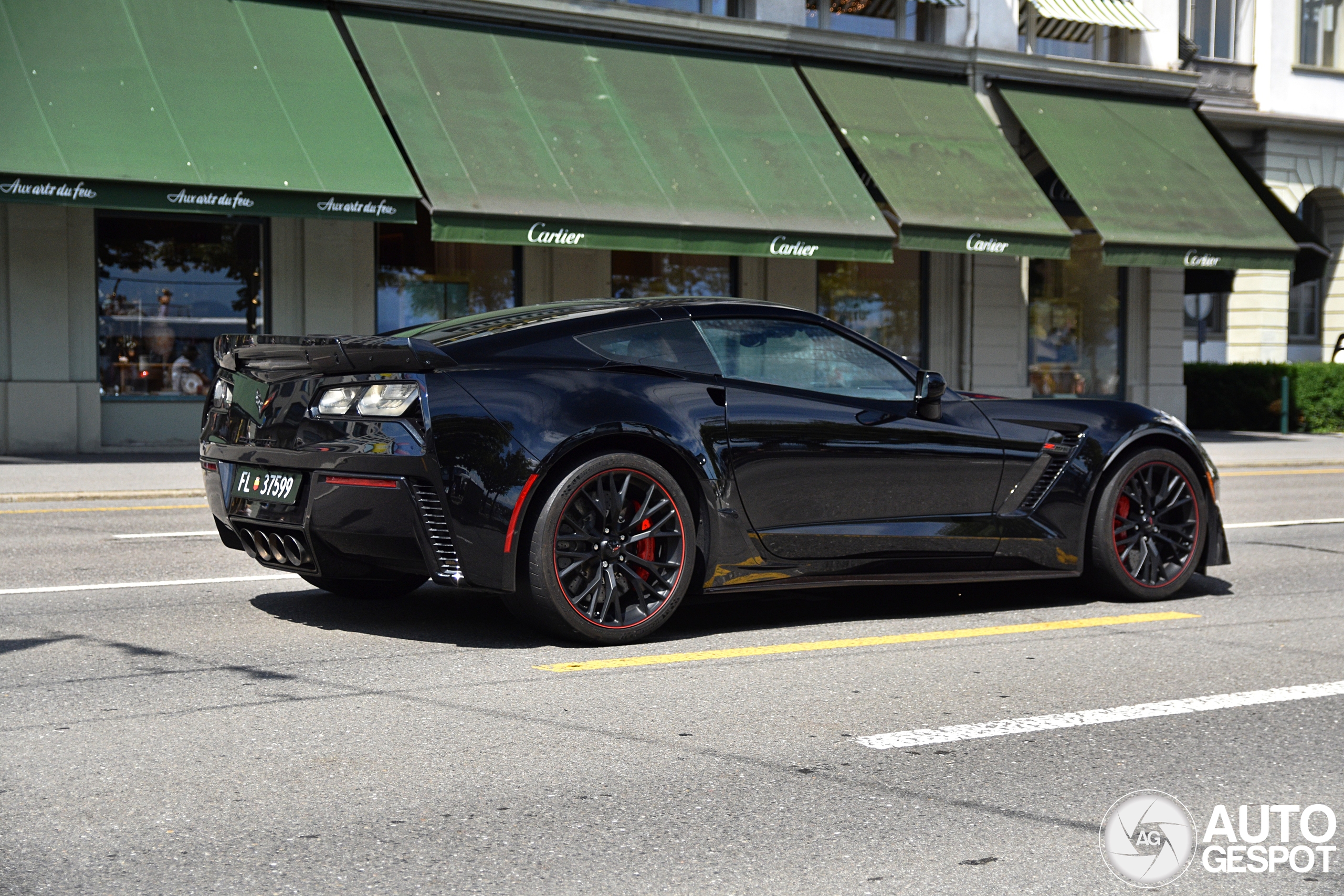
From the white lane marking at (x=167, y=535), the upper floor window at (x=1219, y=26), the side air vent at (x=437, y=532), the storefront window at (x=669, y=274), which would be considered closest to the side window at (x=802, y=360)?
the side air vent at (x=437, y=532)

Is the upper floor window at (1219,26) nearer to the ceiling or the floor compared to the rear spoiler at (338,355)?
nearer to the ceiling

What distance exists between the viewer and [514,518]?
5.54 meters

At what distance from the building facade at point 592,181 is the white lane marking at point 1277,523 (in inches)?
324

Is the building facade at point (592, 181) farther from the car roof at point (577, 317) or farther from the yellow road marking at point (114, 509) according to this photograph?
the car roof at point (577, 317)

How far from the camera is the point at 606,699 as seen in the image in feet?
16.4

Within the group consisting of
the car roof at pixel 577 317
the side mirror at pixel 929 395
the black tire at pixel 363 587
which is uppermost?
the car roof at pixel 577 317

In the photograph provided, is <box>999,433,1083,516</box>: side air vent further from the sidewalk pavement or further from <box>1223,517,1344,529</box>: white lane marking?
the sidewalk pavement

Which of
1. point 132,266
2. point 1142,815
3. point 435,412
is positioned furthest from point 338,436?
point 132,266

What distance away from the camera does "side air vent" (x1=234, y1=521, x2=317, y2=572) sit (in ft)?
19.0

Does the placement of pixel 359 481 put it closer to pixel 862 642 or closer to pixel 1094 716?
pixel 862 642

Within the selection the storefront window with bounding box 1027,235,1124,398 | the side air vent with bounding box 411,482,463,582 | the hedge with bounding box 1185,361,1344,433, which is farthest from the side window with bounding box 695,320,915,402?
the hedge with bounding box 1185,361,1344,433

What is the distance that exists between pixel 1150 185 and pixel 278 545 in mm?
19033

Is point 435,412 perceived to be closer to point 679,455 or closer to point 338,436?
point 338,436

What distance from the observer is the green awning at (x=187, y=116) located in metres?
15.2
